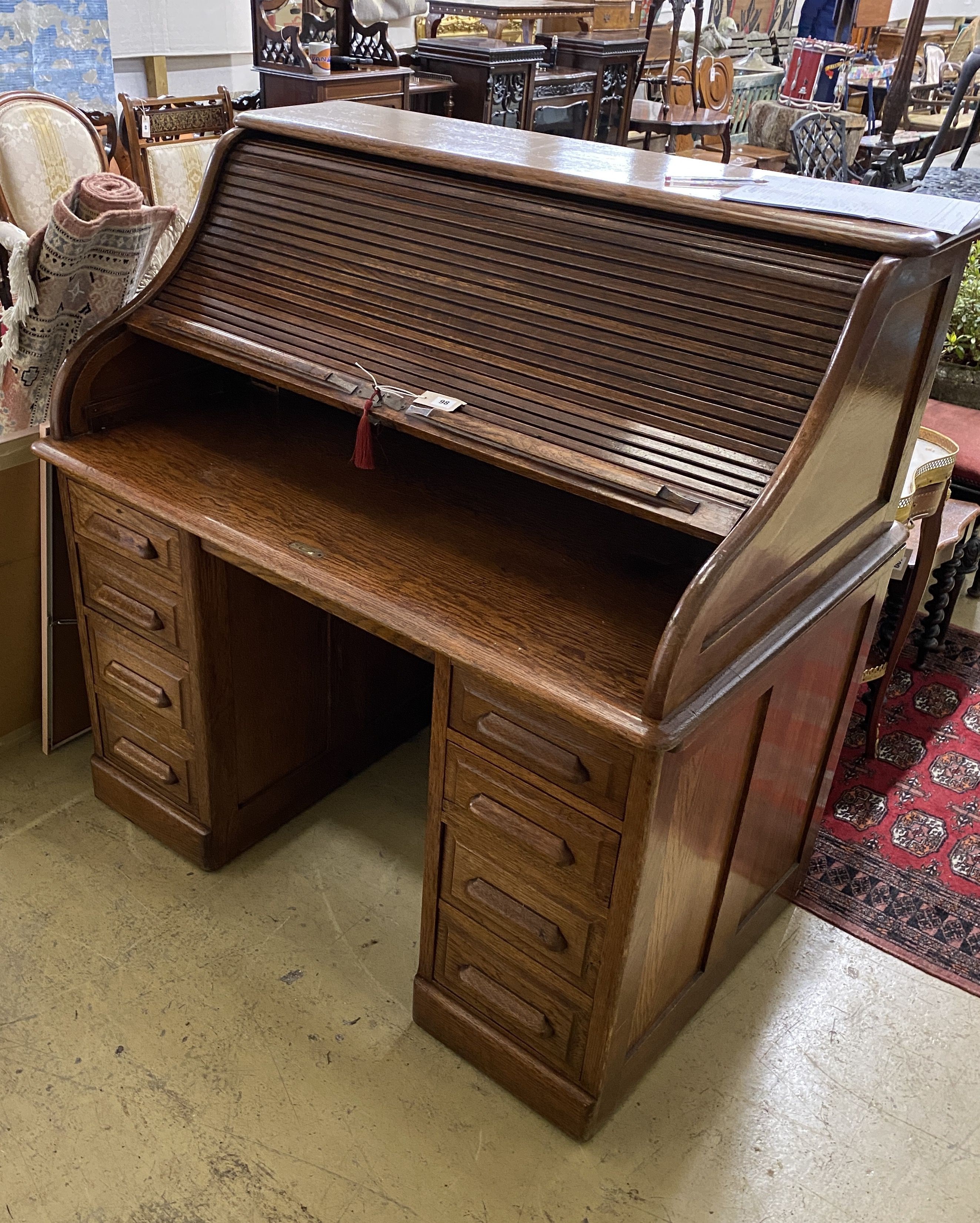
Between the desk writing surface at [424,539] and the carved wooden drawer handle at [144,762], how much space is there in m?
0.65

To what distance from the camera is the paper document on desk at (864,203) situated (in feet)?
4.73

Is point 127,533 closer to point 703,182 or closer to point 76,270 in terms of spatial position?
point 76,270

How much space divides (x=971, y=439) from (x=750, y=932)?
194 centimetres

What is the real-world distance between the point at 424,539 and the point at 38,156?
103 inches

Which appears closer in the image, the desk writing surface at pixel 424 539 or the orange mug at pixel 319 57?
the desk writing surface at pixel 424 539

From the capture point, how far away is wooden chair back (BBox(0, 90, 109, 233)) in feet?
11.2

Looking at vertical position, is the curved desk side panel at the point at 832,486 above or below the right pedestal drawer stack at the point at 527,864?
above

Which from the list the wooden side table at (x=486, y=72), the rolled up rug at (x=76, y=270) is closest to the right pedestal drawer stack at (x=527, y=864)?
the rolled up rug at (x=76, y=270)

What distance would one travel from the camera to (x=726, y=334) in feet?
4.81

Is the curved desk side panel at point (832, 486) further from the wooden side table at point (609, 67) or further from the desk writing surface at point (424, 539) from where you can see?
the wooden side table at point (609, 67)

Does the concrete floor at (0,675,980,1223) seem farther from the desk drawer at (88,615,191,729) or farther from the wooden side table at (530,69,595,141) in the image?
the wooden side table at (530,69,595,141)

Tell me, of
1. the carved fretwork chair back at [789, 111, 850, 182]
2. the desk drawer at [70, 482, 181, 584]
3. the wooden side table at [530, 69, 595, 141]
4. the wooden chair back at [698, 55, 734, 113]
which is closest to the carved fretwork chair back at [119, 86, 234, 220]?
the desk drawer at [70, 482, 181, 584]

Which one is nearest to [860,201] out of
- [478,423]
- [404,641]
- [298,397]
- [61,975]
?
[478,423]

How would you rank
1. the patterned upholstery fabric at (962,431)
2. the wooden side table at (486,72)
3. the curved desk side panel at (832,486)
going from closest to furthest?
the curved desk side panel at (832,486)
the patterned upholstery fabric at (962,431)
the wooden side table at (486,72)
